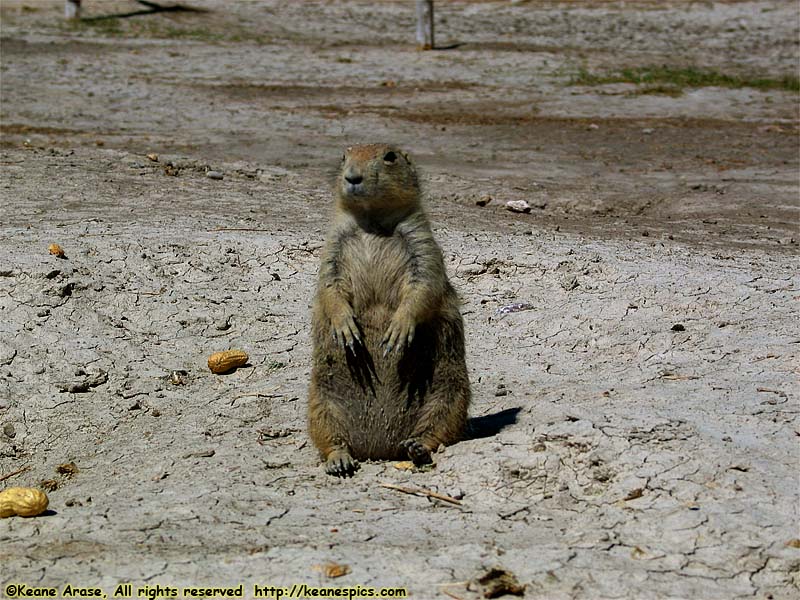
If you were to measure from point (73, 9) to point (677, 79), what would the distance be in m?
10.3

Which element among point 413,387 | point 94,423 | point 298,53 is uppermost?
point 298,53

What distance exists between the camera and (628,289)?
7121 millimetres

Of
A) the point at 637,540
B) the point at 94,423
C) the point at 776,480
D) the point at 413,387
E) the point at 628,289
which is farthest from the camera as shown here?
the point at 628,289

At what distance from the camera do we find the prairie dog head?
4723mm

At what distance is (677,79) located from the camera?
15953 mm

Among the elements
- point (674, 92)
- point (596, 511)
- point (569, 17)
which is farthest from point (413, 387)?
point (569, 17)

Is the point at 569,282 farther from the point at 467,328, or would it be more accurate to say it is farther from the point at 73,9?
the point at 73,9

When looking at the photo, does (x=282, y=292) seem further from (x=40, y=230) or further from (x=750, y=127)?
(x=750, y=127)

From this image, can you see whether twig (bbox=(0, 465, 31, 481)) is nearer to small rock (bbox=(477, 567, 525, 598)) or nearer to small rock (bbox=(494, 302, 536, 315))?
small rock (bbox=(477, 567, 525, 598))

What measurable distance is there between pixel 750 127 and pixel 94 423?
396 inches

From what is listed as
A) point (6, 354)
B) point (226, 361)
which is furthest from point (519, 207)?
point (6, 354)

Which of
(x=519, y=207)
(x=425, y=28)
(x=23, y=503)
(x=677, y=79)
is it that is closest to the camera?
(x=23, y=503)

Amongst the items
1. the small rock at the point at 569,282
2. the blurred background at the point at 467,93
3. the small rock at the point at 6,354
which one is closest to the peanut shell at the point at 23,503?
the small rock at the point at 6,354

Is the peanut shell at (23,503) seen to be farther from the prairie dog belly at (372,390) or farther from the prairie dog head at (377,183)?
the prairie dog head at (377,183)
